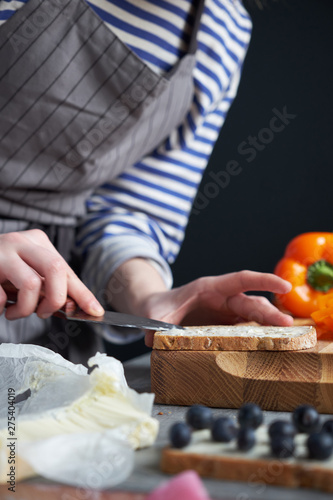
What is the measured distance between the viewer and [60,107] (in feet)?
3.41

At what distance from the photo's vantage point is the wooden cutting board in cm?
69

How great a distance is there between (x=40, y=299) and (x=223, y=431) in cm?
44

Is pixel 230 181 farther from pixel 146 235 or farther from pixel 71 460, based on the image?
pixel 71 460

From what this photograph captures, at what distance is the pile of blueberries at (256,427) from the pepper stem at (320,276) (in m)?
0.86

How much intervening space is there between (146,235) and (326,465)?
80 cm

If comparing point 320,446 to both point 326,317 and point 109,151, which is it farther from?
point 109,151

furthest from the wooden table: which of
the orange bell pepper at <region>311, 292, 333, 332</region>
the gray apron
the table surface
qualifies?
the gray apron

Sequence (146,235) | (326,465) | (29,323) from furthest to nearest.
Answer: (146,235), (29,323), (326,465)

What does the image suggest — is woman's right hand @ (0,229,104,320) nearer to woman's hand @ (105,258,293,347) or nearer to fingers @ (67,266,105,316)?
fingers @ (67,266,105,316)

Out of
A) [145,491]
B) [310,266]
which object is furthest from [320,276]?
[145,491]

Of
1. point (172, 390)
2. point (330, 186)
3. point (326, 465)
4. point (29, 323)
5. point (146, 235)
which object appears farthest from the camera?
point (330, 186)

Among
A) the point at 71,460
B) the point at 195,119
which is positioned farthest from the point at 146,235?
the point at 71,460

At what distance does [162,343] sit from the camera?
29.5 inches

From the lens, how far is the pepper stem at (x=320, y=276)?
53.8 inches
